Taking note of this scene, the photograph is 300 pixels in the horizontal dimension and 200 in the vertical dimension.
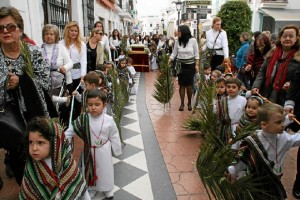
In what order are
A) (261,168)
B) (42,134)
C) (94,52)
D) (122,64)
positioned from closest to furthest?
(42,134), (261,168), (94,52), (122,64)

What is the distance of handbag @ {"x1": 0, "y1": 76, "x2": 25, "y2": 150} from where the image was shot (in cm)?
240

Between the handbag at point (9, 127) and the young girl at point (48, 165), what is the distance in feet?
1.37

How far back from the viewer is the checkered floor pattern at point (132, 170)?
10.2 feet

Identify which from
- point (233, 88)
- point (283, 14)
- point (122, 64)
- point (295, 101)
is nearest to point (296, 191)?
point (295, 101)

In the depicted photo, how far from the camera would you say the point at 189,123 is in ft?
15.4

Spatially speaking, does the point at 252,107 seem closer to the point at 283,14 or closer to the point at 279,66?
the point at 279,66

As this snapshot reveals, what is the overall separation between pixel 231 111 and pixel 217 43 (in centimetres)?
332

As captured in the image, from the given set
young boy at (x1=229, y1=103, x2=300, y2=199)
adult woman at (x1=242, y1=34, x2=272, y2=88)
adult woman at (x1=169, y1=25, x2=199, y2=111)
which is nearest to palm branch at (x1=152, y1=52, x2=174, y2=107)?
adult woman at (x1=169, y1=25, x2=199, y2=111)

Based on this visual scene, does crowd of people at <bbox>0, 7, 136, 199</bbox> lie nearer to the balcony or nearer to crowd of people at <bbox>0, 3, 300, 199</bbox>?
crowd of people at <bbox>0, 3, 300, 199</bbox>

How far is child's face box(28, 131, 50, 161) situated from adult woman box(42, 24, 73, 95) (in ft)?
6.38

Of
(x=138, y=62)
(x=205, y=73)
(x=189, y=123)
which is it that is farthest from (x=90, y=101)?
(x=138, y=62)

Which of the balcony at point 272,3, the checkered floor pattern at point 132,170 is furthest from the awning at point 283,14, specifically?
the checkered floor pattern at point 132,170

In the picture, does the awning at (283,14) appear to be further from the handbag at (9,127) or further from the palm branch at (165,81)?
the handbag at (9,127)

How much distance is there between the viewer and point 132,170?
366cm
